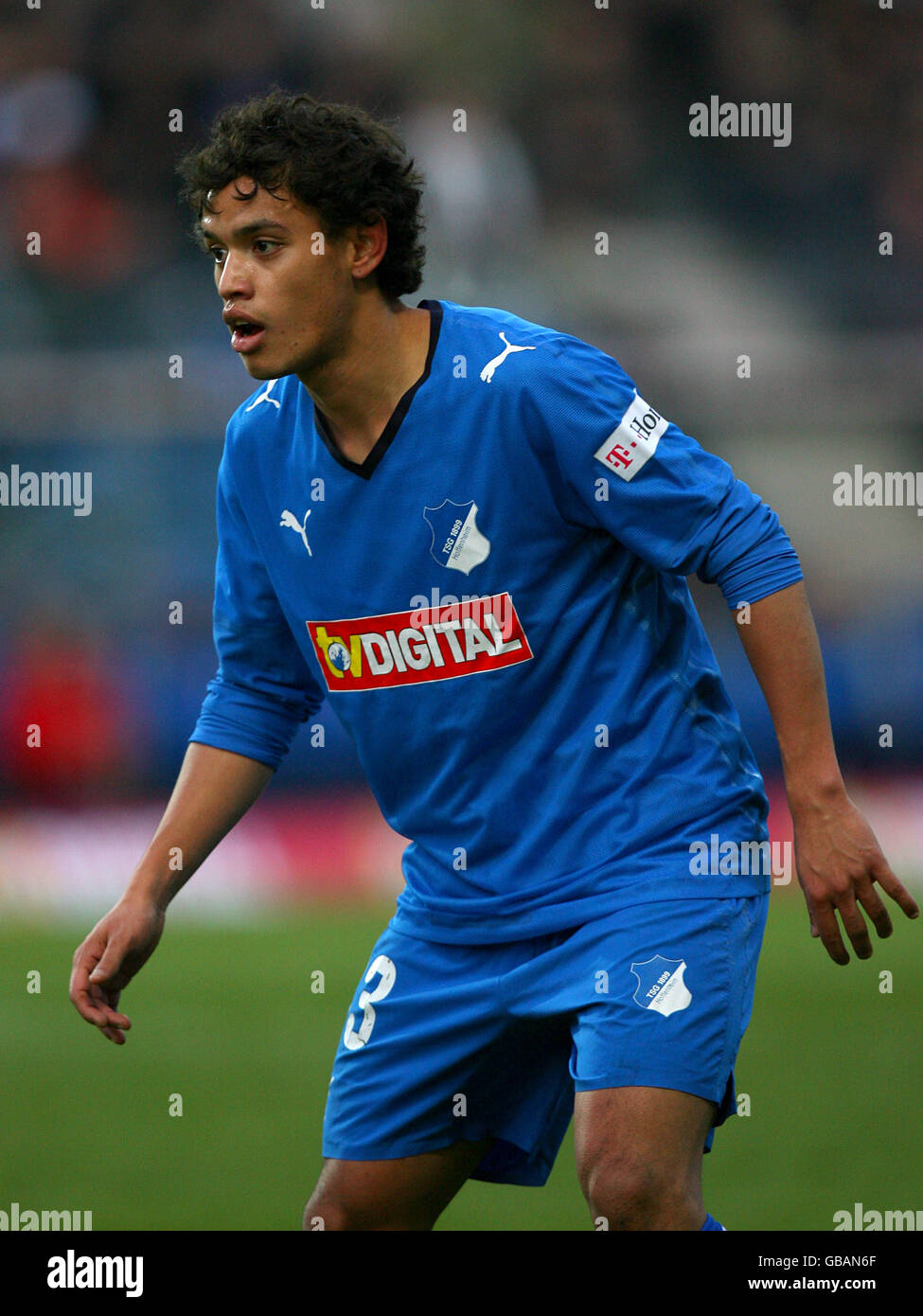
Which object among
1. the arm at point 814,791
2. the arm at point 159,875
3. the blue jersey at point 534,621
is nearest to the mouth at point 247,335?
the blue jersey at point 534,621

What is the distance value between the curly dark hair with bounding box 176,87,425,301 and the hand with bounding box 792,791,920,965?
1.20 m

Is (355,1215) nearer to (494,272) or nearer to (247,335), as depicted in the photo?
(247,335)

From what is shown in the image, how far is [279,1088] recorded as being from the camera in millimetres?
→ 5672

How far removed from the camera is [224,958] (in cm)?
764

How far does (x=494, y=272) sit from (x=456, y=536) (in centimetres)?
917

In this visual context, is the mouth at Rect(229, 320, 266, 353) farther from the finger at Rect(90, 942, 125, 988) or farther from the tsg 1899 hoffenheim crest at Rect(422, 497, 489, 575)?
the finger at Rect(90, 942, 125, 988)

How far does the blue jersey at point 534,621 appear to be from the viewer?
2859 mm

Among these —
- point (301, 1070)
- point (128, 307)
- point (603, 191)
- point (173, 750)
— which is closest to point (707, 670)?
point (301, 1070)

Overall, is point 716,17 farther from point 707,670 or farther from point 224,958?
point 707,670

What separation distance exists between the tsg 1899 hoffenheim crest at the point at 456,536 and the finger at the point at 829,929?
0.79 m

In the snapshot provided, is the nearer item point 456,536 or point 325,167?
point 456,536

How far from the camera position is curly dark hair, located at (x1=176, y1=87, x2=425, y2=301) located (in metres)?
3.04

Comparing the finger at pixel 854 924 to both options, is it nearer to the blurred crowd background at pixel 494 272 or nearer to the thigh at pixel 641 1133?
the thigh at pixel 641 1133

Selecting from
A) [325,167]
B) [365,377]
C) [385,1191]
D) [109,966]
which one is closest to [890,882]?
[385,1191]
